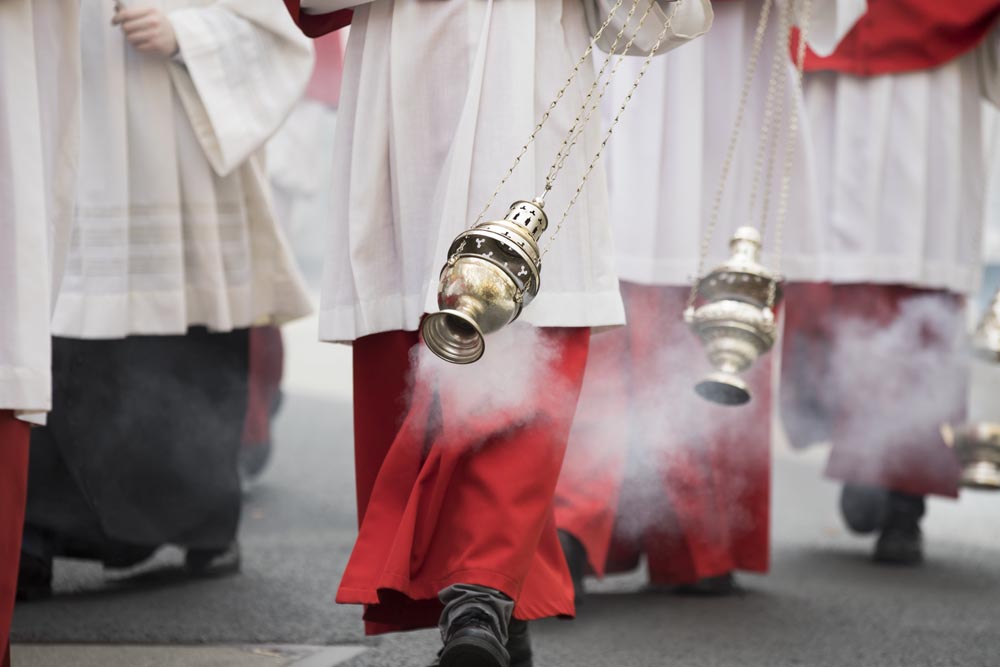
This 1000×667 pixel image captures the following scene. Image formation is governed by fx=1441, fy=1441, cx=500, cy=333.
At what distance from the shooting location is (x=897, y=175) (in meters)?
4.22

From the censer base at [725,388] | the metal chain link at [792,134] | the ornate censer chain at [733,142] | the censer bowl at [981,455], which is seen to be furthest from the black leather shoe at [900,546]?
the censer base at [725,388]

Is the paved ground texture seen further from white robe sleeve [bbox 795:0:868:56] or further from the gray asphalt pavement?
white robe sleeve [bbox 795:0:868:56]

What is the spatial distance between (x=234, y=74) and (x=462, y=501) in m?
1.60

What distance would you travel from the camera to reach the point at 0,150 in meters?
2.44

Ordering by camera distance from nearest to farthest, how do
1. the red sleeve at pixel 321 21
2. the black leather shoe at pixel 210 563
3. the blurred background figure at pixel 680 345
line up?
the red sleeve at pixel 321 21 < the blurred background figure at pixel 680 345 < the black leather shoe at pixel 210 563

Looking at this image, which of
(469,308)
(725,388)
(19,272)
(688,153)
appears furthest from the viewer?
(688,153)

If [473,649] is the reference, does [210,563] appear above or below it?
below

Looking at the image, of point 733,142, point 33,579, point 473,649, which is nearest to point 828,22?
point 733,142

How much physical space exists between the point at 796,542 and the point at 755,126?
149 centimetres

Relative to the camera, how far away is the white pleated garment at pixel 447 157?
2.59 meters

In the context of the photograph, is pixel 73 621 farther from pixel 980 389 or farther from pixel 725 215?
pixel 980 389

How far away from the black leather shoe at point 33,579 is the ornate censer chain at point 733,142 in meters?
1.67

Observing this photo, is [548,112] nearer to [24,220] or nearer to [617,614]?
[24,220]

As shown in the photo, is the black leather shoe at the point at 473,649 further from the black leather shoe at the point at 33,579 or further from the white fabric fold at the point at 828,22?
the white fabric fold at the point at 828,22
